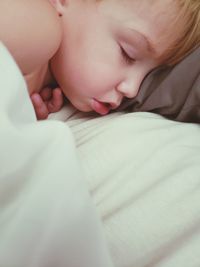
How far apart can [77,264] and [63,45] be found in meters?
0.58

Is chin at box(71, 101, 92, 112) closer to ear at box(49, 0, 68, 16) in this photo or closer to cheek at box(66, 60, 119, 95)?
cheek at box(66, 60, 119, 95)

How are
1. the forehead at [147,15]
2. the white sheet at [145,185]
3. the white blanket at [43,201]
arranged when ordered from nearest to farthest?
the white blanket at [43,201], the white sheet at [145,185], the forehead at [147,15]

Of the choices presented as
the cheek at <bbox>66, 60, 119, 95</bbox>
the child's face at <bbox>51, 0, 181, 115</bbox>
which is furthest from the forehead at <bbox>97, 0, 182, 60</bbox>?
the cheek at <bbox>66, 60, 119, 95</bbox>

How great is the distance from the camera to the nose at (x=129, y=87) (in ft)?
3.23

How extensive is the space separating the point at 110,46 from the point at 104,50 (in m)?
0.02

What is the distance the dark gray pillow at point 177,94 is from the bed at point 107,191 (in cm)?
3

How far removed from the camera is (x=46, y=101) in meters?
1.05

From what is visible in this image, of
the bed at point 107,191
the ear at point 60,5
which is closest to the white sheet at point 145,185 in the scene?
the bed at point 107,191

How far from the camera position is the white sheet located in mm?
663

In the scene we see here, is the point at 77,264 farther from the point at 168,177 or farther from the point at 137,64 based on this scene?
the point at 137,64

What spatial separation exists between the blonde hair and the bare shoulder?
0.27 m

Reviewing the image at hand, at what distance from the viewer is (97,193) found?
728 millimetres

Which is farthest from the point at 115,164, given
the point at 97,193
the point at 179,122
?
the point at 179,122

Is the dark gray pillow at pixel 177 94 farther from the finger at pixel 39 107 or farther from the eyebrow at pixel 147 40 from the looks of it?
the finger at pixel 39 107
